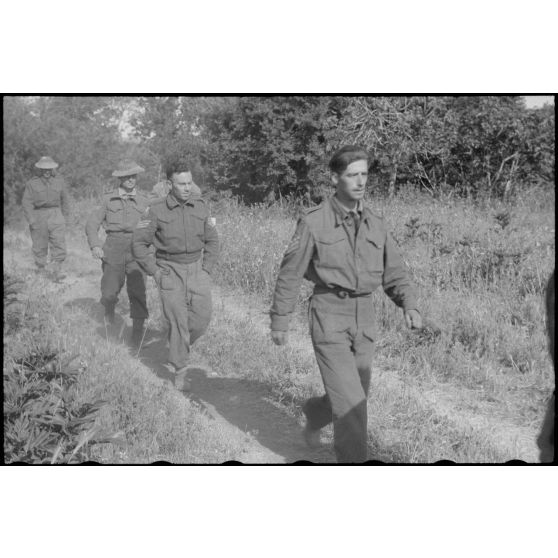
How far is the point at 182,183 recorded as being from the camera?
5.52 meters

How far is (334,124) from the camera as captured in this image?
8.30m

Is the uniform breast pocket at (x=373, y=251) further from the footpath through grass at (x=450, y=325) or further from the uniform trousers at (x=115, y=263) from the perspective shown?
the uniform trousers at (x=115, y=263)

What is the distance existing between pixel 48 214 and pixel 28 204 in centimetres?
38

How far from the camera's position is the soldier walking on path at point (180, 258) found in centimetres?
563

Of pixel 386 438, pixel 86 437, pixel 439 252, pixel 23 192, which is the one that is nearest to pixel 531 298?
pixel 439 252

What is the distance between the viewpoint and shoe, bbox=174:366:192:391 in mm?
5773

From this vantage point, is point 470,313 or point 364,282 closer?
point 364,282

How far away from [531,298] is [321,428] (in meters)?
2.85

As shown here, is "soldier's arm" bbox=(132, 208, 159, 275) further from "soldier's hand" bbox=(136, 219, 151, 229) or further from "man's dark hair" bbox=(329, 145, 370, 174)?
"man's dark hair" bbox=(329, 145, 370, 174)

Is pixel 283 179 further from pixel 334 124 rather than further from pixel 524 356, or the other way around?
pixel 524 356

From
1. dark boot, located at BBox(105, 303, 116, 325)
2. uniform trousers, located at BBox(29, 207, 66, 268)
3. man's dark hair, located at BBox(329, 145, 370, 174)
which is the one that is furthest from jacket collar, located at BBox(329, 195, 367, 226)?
uniform trousers, located at BBox(29, 207, 66, 268)

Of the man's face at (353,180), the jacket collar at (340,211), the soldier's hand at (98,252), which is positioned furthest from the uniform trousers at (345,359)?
the soldier's hand at (98,252)

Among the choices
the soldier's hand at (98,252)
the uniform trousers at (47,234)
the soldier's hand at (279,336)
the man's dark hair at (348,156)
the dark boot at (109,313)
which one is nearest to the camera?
the man's dark hair at (348,156)

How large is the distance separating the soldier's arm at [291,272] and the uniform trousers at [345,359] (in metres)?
0.16
